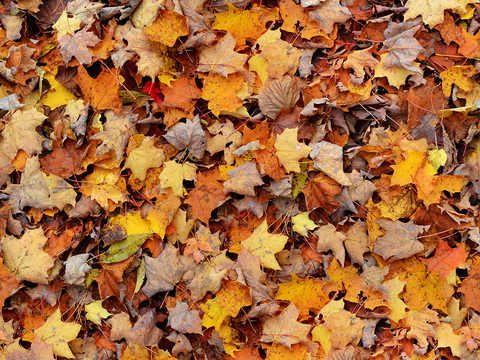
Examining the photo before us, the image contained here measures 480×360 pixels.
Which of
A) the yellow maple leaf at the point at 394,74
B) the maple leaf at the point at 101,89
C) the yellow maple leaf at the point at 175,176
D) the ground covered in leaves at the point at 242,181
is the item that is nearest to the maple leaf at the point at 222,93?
the ground covered in leaves at the point at 242,181

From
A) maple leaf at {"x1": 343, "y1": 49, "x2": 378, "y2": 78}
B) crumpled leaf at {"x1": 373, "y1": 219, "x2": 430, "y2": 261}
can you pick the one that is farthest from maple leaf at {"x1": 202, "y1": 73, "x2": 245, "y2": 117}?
crumpled leaf at {"x1": 373, "y1": 219, "x2": 430, "y2": 261}

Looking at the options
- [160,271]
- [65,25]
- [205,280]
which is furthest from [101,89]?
[205,280]

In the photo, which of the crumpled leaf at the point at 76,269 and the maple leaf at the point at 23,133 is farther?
the maple leaf at the point at 23,133

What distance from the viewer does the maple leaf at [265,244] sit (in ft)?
6.60

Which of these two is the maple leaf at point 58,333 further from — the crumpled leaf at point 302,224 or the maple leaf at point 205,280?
the crumpled leaf at point 302,224

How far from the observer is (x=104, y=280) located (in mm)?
2080

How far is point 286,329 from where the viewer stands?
1.94 meters

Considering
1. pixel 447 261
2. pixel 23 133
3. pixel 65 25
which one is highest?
pixel 65 25

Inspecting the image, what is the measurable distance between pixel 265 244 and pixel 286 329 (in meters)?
0.46

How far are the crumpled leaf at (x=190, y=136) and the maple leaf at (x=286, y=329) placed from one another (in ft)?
3.31

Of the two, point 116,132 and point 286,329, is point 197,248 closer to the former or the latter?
point 286,329

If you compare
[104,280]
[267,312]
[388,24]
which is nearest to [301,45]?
[388,24]

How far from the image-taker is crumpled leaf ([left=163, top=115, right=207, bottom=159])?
2.14 meters

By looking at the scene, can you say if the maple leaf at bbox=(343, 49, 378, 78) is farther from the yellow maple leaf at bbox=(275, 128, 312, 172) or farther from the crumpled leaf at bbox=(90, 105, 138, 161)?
the crumpled leaf at bbox=(90, 105, 138, 161)
